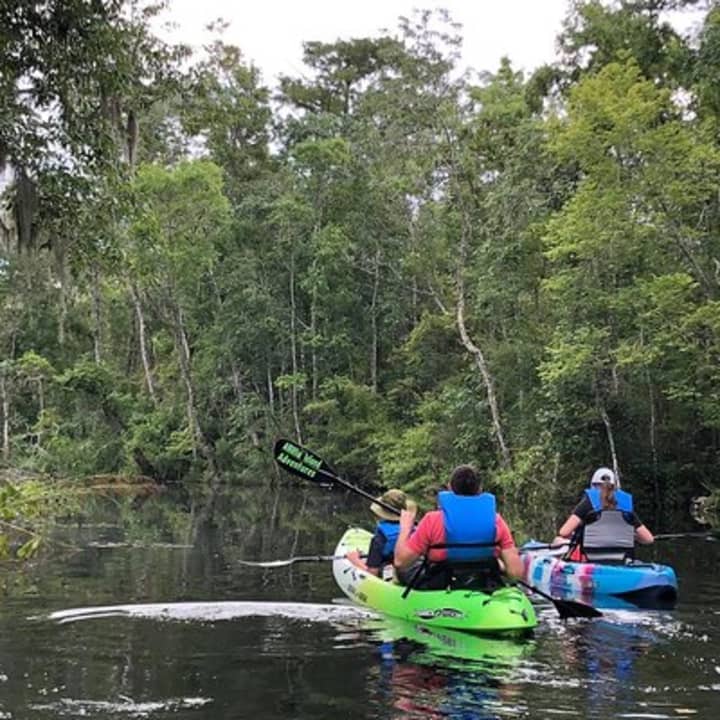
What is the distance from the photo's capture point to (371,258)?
104ft

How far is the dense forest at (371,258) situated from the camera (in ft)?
27.7

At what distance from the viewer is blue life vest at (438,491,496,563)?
6984 millimetres

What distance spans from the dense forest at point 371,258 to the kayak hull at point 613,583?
4901 millimetres

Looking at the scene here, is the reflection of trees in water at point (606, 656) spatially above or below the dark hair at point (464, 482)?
below

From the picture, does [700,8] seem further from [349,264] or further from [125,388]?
[125,388]

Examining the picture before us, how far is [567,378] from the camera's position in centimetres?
1947

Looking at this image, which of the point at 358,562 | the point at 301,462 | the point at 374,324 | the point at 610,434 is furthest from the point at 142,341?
the point at 358,562

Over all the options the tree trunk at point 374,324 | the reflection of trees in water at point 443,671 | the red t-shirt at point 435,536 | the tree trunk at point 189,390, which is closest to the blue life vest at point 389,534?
the reflection of trees in water at point 443,671

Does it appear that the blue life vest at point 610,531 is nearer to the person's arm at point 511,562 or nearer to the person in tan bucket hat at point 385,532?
the person in tan bucket hat at point 385,532

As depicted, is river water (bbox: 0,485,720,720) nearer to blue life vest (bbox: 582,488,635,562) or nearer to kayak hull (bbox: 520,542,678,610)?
kayak hull (bbox: 520,542,678,610)

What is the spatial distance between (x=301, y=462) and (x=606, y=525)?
3.21 meters

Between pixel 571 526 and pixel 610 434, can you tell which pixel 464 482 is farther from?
pixel 610 434

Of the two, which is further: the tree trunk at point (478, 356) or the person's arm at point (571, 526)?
the tree trunk at point (478, 356)

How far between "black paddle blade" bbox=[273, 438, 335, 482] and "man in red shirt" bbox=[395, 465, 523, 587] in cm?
326
